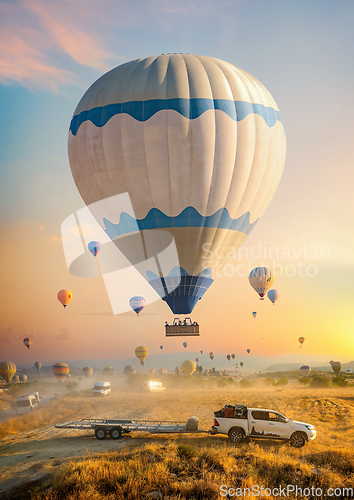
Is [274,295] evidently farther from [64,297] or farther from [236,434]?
[236,434]

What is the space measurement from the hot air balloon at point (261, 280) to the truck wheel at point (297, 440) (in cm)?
3333

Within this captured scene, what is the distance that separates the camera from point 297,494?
35.2 feet

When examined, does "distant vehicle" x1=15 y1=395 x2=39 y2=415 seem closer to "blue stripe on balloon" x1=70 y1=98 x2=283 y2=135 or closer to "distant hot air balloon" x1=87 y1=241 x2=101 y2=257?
"distant hot air balloon" x1=87 y1=241 x2=101 y2=257

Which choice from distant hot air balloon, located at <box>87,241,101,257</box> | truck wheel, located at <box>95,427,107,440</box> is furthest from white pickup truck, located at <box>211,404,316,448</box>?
distant hot air balloon, located at <box>87,241,101,257</box>

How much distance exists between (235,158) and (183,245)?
22.4ft

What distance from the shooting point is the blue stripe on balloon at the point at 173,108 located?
22.9 metres

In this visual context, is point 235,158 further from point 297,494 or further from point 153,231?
point 297,494

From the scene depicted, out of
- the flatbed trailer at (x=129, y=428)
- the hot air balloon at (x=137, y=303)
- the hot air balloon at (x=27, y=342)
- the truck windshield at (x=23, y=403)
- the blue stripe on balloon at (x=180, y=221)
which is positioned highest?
the blue stripe on balloon at (x=180, y=221)

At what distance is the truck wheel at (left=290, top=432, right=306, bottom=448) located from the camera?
14.8 meters

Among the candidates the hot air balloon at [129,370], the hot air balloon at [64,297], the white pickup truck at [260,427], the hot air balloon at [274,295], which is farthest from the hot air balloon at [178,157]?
the hot air balloon at [129,370]

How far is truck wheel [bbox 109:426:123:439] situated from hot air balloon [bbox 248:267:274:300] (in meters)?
34.0

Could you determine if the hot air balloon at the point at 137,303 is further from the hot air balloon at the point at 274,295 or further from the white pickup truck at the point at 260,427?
the white pickup truck at the point at 260,427

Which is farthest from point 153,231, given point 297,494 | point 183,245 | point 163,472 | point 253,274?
point 253,274

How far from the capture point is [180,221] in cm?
2403
